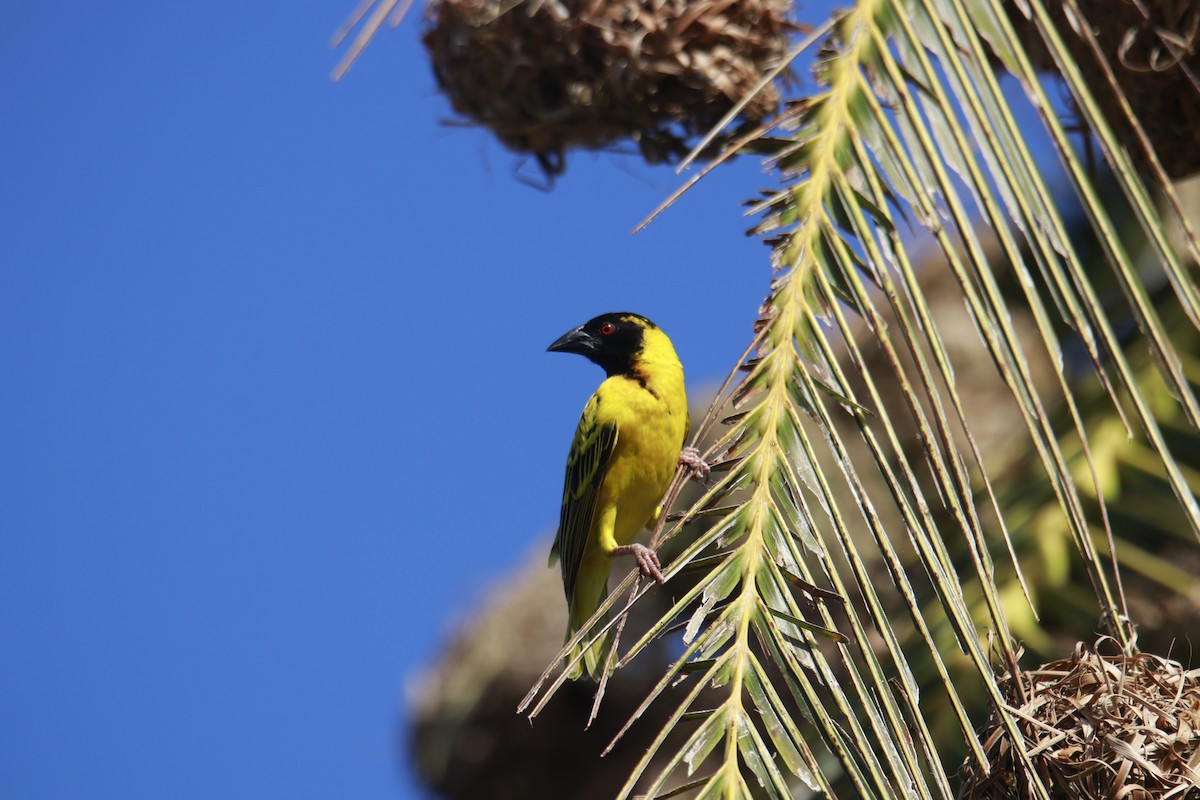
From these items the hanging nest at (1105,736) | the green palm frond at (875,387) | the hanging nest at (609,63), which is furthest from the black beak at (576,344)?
the hanging nest at (1105,736)

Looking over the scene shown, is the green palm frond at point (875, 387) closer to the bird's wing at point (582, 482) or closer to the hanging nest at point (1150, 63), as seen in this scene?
the hanging nest at point (1150, 63)

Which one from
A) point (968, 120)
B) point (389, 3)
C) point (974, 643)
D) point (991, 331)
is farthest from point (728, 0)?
point (974, 643)

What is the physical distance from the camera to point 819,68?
1.79 metres

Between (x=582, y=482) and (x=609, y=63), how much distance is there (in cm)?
112

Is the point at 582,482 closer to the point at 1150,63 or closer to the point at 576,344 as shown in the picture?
the point at 576,344

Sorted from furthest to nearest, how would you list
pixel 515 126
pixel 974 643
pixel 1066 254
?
pixel 515 126 → pixel 1066 254 → pixel 974 643

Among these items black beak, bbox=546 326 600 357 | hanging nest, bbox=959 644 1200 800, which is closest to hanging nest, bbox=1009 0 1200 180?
hanging nest, bbox=959 644 1200 800

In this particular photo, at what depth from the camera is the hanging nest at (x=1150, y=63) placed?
8.00 ft

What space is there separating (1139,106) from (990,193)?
4.37 ft

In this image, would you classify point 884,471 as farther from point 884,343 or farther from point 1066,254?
point 1066,254

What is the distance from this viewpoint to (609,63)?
3277 mm

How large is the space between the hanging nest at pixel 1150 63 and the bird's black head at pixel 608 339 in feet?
4.06

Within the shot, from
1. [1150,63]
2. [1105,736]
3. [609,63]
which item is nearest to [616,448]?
[609,63]

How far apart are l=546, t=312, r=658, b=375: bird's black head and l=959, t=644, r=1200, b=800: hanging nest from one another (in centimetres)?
185
